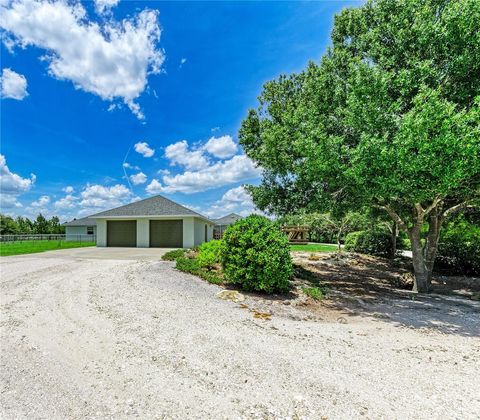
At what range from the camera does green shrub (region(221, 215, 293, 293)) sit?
6918 mm

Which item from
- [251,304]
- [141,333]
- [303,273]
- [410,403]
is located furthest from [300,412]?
[303,273]

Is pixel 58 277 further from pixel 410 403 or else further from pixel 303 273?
pixel 410 403

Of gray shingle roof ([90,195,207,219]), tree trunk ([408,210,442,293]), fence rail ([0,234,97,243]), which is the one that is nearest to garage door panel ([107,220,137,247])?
gray shingle roof ([90,195,207,219])

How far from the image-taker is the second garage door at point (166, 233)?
20.8 metres

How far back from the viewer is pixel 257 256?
6902 mm

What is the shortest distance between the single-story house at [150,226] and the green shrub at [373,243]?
39.2 ft

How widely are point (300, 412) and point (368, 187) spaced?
511 cm

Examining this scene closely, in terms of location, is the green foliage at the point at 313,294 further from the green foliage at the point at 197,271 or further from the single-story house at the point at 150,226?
the single-story house at the point at 150,226

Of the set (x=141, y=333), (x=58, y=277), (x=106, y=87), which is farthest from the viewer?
(x=106, y=87)

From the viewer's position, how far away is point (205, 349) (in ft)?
12.6

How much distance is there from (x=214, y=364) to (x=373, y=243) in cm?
1796

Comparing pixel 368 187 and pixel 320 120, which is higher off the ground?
pixel 320 120

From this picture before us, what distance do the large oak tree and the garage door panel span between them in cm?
1608

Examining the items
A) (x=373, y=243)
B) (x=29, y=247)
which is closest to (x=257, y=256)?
(x=373, y=243)
